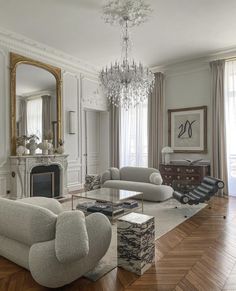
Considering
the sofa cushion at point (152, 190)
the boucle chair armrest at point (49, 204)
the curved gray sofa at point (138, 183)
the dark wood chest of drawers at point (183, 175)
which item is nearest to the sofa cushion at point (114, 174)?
the curved gray sofa at point (138, 183)

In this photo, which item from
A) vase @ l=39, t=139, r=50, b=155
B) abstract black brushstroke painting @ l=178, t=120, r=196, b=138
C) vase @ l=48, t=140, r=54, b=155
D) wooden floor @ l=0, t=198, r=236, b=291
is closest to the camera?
wooden floor @ l=0, t=198, r=236, b=291

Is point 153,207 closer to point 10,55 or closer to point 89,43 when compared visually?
point 89,43

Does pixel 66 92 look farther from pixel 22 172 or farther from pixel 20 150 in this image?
pixel 22 172

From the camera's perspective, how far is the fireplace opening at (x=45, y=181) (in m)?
5.56

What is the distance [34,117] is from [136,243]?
4193 millimetres

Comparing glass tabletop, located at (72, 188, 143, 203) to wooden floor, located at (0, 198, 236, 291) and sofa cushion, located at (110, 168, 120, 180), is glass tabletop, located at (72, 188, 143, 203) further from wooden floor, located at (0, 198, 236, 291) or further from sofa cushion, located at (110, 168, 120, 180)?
sofa cushion, located at (110, 168, 120, 180)

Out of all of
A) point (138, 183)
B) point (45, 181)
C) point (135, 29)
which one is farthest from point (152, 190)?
point (135, 29)

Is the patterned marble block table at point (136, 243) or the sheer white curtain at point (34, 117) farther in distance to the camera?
the sheer white curtain at point (34, 117)

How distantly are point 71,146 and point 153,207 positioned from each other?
299cm

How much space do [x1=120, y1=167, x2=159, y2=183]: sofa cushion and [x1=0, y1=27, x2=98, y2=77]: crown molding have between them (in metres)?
3.09

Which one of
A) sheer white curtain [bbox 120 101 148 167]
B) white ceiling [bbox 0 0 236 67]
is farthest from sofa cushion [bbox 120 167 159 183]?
white ceiling [bbox 0 0 236 67]

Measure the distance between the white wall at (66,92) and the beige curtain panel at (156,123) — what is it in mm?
1728

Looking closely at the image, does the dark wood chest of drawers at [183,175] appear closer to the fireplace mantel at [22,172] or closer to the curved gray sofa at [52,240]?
the fireplace mantel at [22,172]

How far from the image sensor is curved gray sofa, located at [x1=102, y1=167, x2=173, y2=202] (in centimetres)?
518
